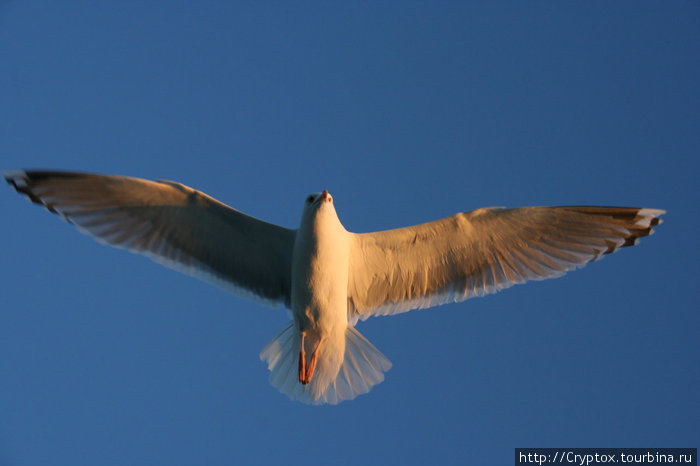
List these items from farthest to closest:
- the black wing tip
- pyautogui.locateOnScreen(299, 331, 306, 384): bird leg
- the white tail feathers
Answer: the white tail feathers → pyautogui.locateOnScreen(299, 331, 306, 384): bird leg → the black wing tip

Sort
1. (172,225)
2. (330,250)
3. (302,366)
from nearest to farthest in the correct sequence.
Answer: (330,250)
(302,366)
(172,225)

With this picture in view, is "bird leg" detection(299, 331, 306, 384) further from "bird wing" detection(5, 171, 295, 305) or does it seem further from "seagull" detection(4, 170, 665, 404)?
"bird wing" detection(5, 171, 295, 305)

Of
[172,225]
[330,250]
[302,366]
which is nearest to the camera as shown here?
[330,250]

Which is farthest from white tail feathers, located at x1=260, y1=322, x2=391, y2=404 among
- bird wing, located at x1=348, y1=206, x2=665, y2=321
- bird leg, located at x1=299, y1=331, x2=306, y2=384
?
bird wing, located at x1=348, y1=206, x2=665, y2=321

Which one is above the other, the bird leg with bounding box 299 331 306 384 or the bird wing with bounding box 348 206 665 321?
the bird wing with bounding box 348 206 665 321

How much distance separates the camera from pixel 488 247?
5340 mm

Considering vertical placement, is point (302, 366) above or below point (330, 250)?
below

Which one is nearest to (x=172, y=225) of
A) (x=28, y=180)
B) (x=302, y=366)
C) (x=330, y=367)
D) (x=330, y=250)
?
(x=28, y=180)

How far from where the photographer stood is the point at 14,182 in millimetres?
5012

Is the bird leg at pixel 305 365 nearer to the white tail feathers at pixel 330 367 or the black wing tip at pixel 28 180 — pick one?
the white tail feathers at pixel 330 367

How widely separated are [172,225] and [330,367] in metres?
1.66

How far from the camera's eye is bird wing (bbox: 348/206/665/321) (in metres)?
5.22

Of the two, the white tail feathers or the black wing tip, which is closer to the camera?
the black wing tip

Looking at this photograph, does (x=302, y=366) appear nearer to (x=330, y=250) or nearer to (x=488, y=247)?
(x=330, y=250)
